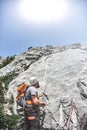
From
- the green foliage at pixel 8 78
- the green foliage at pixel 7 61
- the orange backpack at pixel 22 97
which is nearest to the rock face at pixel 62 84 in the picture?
the green foliage at pixel 8 78

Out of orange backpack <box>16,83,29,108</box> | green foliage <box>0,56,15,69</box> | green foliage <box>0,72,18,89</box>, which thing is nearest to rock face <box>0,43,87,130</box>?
green foliage <box>0,72,18,89</box>

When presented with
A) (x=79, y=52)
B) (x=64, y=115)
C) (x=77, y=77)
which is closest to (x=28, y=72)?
(x=79, y=52)

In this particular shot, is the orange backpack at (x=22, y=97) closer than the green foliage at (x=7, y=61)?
Yes

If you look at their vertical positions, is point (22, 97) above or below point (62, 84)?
below

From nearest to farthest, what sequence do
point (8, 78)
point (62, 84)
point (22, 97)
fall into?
1. point (22, 97)
2. point (62, 84)
3. point (8, 78)

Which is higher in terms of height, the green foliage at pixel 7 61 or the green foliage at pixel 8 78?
the green foliage at pixel 7 61

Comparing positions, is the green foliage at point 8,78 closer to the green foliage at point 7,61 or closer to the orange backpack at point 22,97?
the green foliage at point 7,61

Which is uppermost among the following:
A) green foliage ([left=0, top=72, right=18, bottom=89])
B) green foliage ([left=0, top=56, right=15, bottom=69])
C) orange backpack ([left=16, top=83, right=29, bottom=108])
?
green foliage ([left=0, top=56, right=15, bottom=69])

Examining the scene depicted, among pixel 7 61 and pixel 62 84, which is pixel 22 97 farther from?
pixel 7 61

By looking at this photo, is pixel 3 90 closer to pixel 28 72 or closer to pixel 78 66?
pixel 28 72

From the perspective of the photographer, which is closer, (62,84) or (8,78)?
(62,84)

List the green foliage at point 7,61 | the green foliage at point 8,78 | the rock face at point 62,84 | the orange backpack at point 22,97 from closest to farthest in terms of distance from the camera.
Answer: the orange backpack at point 22,97
the rock face at point 62,84
the green foliage at point 8,78
the green foliage at point 7,61

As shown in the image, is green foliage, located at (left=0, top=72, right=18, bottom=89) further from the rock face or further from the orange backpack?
the orange backpack

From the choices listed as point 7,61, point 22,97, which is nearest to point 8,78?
point 7,61
